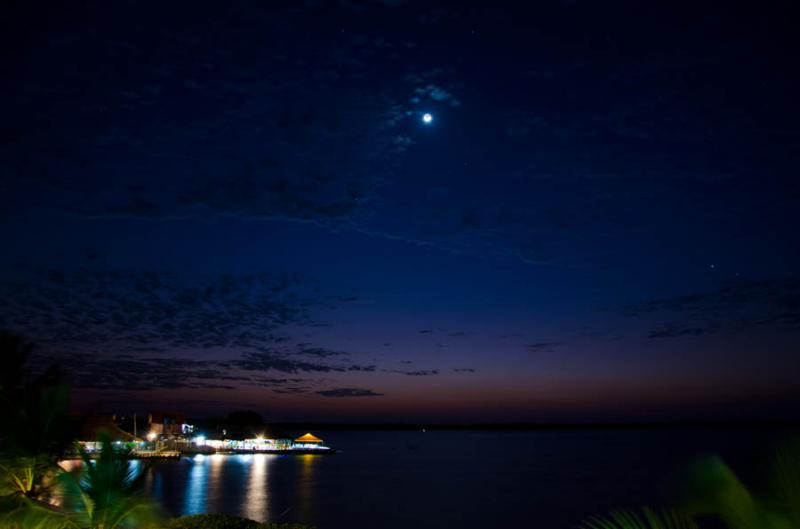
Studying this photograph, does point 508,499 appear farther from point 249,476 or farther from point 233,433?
point 233,433

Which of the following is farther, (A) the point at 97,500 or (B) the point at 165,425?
(B) the point at 165,425

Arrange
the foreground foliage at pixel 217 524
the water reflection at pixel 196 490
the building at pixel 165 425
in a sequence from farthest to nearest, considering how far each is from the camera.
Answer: the building at pixel 165 425 < the water reflection at pixel 196 490 < the foreground foliage at pixel 217 524

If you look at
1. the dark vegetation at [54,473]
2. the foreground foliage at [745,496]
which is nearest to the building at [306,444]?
the dark vegetation at [54,473]

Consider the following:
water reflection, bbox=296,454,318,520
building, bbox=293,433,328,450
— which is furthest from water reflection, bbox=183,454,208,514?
building, bbox=293,433,328,450

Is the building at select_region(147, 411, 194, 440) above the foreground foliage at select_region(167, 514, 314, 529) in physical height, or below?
above

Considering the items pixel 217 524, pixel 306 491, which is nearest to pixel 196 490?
pixel 306 491

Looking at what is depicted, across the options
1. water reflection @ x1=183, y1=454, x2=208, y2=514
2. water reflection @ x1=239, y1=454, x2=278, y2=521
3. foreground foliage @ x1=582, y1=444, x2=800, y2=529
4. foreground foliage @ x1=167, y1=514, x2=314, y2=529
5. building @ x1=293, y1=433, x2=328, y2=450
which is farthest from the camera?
building @ x1=293, y1=433, x2=328, y2=450

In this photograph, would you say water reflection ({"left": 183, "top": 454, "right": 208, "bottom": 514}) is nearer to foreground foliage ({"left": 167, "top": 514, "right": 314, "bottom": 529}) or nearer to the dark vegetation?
the dark vegetation

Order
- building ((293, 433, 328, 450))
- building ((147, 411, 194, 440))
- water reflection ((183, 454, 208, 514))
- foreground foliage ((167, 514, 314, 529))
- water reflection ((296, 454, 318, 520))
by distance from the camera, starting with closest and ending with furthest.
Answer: foreground foliage ((167, 514, 314, 529))
water reflection ((296, 454, 318, 520))
water reflection ((183, 454, 208, 514))
building ((147, 411, 194, 440))
building ((293, 433, 328, 450))

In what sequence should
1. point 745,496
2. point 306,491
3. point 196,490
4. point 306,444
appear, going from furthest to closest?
1. point 306,444
2. point 306,491
3. point 196,490
4. point 745,496

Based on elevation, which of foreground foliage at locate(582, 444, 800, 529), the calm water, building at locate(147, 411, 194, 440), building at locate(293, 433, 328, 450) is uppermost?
building at locate(147, 411, 194, 440)

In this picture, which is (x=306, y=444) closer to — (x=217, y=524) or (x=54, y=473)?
(x=54, y=473)

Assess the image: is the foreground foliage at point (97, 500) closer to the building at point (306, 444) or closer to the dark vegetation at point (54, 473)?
the dark vegetation at point (54, 473)

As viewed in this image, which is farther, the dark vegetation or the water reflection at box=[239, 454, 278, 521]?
the water reflection at box=[239, 454, 278, 521]
